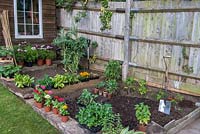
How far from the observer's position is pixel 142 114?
3.04 meters

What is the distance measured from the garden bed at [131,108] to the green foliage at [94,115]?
331mm

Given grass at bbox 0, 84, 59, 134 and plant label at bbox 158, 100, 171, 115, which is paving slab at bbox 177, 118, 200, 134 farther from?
grass at bbox 0, 84, 59, 134

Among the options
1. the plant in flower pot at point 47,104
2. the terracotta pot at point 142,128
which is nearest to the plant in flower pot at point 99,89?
the plant in flower pot at point 47,104

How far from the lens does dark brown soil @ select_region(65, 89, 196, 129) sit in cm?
321

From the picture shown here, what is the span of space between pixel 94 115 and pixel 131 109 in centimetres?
85

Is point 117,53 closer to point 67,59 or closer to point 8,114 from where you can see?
point 67,59

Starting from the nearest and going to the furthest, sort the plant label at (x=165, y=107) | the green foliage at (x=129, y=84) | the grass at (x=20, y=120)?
1. the grass at (x=20, y=120)
2. the plant label at (x=165, y=107)
3. the green foliage at (x=129, y=84)

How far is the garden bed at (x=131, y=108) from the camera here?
3.21 meters

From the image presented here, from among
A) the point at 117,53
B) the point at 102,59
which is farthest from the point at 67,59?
the point at 117,53

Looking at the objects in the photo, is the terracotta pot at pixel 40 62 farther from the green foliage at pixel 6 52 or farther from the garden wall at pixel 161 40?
the garden wall at pixel 161 40

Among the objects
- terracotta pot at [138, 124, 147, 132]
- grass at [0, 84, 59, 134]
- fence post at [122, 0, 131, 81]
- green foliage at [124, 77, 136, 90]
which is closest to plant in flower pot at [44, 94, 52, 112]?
grass at [0, 84, 59, 134]

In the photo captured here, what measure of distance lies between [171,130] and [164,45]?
191 centimetres

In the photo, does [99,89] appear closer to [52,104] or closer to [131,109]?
[131,109]

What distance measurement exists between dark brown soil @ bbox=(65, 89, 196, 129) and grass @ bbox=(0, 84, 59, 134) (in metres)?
0.47
